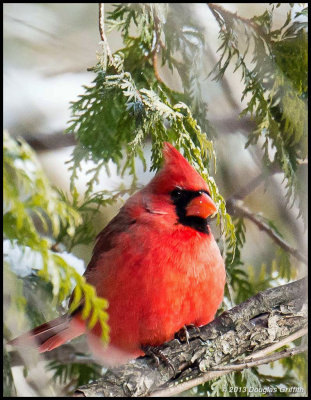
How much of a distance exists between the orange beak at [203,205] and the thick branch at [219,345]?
0.21 meters

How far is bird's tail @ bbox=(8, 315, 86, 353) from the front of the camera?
104 centimetres

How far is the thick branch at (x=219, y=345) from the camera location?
3.44 feet

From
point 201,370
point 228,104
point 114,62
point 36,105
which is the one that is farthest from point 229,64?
point 201,370

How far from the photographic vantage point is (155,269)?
1.09 m

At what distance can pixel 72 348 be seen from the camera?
1294mm

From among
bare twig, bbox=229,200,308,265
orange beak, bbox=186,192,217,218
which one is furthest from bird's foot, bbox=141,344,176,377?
bare twig, bbox=229,200,308,265

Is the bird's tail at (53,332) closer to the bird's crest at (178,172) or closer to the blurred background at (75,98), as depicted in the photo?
the blurred background at (75,98)

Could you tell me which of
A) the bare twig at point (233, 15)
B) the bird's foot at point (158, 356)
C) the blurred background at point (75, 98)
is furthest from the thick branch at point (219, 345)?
the bare twig at point (233, 15)

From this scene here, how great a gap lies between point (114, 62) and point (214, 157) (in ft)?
0.90

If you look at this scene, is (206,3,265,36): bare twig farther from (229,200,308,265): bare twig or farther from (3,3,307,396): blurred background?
(229,200,308,265): bare twig

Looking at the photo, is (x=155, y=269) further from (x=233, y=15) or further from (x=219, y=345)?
(x=233, y=15)

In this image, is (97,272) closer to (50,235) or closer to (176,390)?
(50,235)

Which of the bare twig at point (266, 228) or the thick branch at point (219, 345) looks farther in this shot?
the bare twig at point (266, 228)

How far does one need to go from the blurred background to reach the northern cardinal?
7cm
